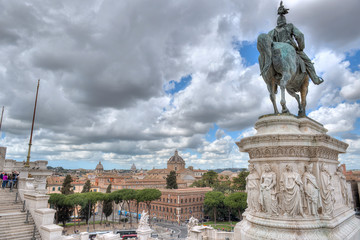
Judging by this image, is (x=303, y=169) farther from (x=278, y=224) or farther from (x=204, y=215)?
(x=204, y=215)

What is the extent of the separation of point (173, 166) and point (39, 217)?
146 metres

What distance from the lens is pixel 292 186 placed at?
580cm

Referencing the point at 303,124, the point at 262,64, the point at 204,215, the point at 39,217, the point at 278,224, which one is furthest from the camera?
the point at 204,215

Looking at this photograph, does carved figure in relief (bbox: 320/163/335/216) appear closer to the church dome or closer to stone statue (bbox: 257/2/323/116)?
stone statue (bbox: 257/2/323/116)

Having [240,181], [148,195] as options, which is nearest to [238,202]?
[240,181]

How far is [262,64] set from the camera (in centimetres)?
780

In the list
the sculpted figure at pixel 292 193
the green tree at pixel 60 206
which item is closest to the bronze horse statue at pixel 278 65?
the sculpted figure at pixel 292 193

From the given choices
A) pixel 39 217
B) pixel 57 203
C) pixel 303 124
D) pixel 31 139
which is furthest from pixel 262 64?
pixel 57 203

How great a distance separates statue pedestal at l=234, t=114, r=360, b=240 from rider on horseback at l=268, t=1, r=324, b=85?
2.33 meters

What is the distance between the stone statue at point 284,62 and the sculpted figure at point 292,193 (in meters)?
2.35

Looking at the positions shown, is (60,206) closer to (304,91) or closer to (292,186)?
(304,91)

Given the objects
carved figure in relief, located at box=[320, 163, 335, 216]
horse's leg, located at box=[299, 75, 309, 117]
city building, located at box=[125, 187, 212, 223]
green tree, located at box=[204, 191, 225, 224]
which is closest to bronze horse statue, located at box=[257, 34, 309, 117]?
horse's leg, located at box=[299, 75, 309, 117]

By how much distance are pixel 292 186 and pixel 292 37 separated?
5.42 metres

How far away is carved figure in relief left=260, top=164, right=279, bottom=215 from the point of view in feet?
19.6
